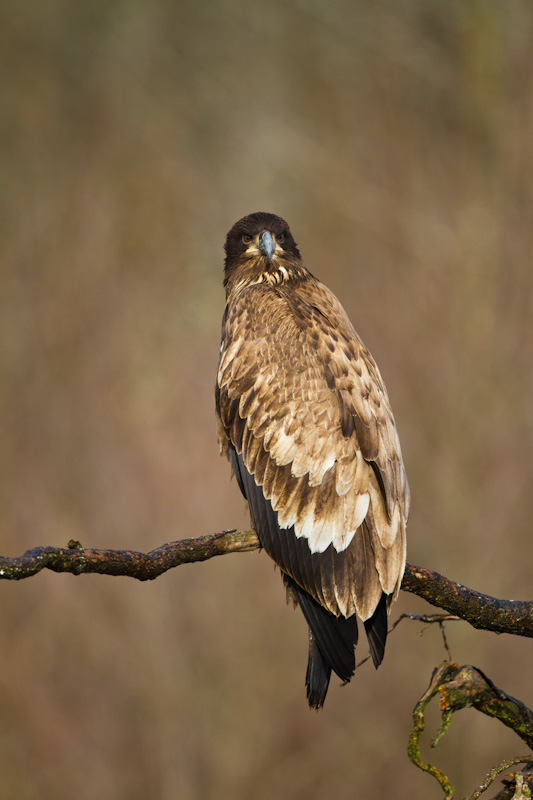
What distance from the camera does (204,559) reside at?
8.02ft

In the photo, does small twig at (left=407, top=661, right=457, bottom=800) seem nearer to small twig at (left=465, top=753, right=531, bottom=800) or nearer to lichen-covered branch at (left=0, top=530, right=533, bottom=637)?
small twig at (left=465, top=753, right=531, bottom=800)

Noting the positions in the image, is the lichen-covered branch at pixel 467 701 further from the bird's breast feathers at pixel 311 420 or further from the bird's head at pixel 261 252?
the bird's head at pixel 261 252

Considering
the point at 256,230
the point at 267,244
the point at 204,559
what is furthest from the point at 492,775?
the point at 256,230

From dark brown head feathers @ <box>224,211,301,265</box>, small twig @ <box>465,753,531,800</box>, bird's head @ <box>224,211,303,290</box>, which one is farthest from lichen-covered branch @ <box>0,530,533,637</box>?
dark brown head feathers @ <box>224,211,301,265</box>

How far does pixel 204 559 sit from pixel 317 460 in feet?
2.10

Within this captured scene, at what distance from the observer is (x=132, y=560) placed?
2.14 m

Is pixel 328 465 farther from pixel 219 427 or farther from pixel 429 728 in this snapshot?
pixel 429 728

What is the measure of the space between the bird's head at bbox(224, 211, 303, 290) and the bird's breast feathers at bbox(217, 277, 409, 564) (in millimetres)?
258

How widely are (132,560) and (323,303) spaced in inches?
62.4

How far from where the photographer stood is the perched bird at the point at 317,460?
8.87ft

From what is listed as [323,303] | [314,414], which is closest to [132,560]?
[314,414]

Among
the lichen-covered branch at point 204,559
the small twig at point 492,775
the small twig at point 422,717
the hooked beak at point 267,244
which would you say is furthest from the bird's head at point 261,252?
the small twig at point 492,775

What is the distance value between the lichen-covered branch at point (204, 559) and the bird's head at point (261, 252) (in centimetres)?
125

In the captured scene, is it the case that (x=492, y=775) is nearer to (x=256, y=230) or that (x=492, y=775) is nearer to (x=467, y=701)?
(x=467, y=701)
